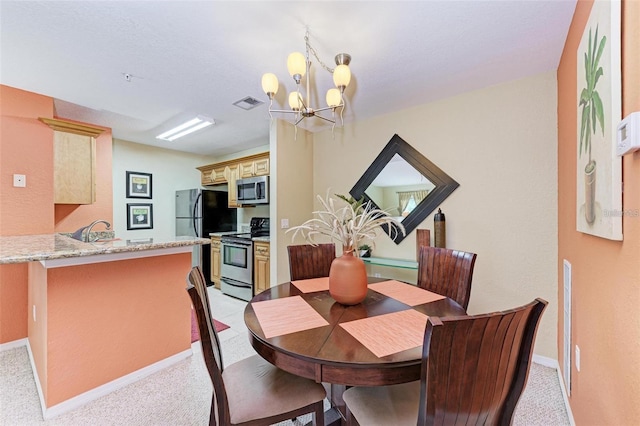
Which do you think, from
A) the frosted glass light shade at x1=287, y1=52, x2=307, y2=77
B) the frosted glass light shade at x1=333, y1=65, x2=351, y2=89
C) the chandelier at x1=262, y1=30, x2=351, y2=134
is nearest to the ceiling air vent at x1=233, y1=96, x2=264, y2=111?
the chandelier at x1=262, y1=30, x2=351, y2=134

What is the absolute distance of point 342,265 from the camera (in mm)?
1501

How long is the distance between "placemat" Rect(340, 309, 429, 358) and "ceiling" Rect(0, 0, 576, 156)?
1.72m

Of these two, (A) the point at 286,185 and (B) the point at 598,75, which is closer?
(B) the point at 598,75

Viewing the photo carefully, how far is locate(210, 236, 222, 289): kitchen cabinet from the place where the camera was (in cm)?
451

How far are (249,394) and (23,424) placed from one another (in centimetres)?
158

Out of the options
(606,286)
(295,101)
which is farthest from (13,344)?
(606,286)

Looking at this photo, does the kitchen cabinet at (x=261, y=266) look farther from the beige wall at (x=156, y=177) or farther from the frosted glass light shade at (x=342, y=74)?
the frosted glass light shade at (x=342, y=74)

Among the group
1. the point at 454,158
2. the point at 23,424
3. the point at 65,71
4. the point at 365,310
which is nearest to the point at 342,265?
the point at 365,310

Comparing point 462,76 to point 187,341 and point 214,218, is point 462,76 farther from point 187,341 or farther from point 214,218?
point 214,218

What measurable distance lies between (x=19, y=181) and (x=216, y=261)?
2549 mm

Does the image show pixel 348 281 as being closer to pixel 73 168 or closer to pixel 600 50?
pixel 600 50

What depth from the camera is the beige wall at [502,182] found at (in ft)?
7.35

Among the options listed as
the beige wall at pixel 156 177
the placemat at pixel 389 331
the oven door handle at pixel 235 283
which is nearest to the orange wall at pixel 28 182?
the beige wall at pixel 156 177

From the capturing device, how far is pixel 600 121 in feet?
3.61
